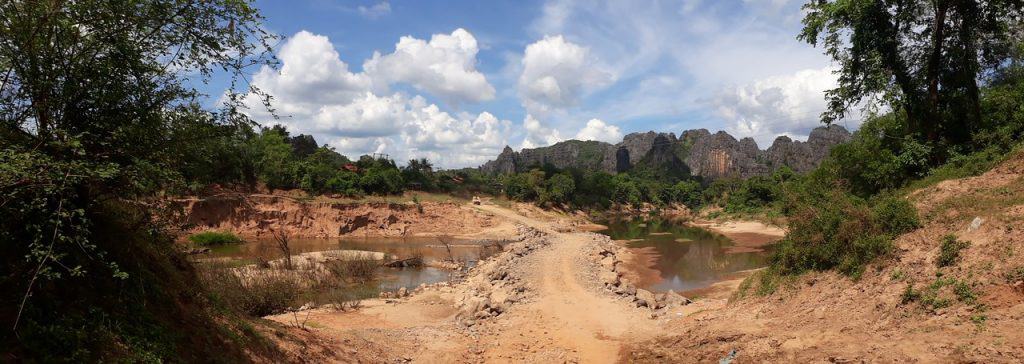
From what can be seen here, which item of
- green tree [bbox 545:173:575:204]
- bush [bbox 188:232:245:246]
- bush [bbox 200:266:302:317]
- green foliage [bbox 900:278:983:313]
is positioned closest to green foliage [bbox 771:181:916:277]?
green foliage [bbox 900:278:983:313]

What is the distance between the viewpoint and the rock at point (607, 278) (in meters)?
21.4

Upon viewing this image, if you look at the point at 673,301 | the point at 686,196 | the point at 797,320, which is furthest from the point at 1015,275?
the point at 686,196

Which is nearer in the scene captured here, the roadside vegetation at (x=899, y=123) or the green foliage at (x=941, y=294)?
the green foliage at (x=941, y=294)

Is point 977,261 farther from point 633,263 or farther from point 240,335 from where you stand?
point 633,263

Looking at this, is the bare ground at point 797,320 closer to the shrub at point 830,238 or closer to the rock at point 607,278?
the shrub at point 830,238

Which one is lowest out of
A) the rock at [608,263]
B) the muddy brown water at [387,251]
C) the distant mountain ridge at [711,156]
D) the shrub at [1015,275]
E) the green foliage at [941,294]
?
the muddy brown water at [387,251]

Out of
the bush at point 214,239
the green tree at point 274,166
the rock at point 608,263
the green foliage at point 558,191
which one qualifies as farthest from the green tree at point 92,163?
→ the green foliage at point 558,191

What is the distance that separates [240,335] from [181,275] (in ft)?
5.61

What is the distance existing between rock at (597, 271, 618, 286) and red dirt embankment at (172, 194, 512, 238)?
3519 cm

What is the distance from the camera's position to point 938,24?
14.8 metres

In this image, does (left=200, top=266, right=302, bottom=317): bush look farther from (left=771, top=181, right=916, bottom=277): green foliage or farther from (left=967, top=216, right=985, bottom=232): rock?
(left=967, top=216, right=985, bottom=232): rock

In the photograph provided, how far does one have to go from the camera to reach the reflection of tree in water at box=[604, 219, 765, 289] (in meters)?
28.7

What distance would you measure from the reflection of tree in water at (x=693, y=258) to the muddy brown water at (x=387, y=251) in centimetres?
1423

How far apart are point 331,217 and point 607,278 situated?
41.1m
